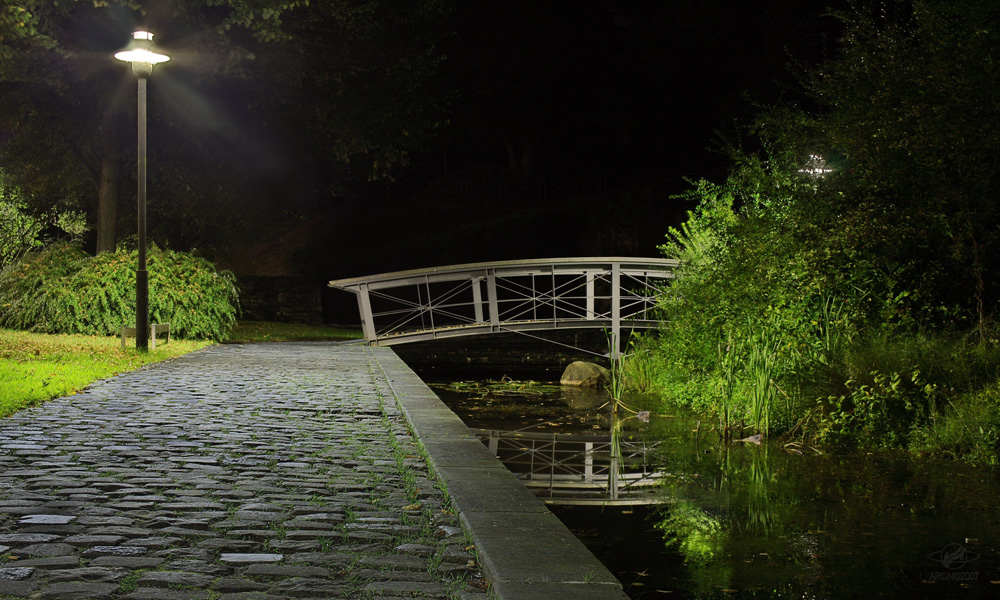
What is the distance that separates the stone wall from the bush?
9.37 metres

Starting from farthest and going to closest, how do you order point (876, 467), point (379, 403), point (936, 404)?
point (379, 403), point (936, 404), point (876, 467)

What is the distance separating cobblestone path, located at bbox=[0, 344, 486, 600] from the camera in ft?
11.7

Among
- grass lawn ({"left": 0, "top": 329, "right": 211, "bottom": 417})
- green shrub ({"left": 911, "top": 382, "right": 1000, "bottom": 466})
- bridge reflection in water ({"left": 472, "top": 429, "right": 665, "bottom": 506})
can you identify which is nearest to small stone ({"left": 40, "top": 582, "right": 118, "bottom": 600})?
bridge reflection in water ({"left": 472, "top": 429, "right": 665, "bottom": 506})

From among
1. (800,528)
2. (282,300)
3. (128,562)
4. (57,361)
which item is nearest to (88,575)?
(128,562)

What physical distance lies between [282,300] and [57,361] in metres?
17.5

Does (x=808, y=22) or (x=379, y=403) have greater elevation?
(x=808, y=22)

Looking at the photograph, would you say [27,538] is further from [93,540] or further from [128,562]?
[128,562]

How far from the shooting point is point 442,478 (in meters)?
5.51

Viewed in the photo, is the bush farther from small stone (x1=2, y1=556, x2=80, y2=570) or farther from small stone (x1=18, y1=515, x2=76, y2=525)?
small stone (x1=2, y1=556, x2=80, y2=570)

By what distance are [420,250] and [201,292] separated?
63.6ft

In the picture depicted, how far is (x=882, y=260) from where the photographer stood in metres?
9.62

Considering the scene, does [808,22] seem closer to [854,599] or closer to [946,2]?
[946,2]

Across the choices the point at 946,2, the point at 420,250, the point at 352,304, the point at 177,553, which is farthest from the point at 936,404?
the point at 420,250

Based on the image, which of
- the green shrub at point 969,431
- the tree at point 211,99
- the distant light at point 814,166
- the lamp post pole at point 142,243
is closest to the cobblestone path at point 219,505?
the green shrub at point 969,431
